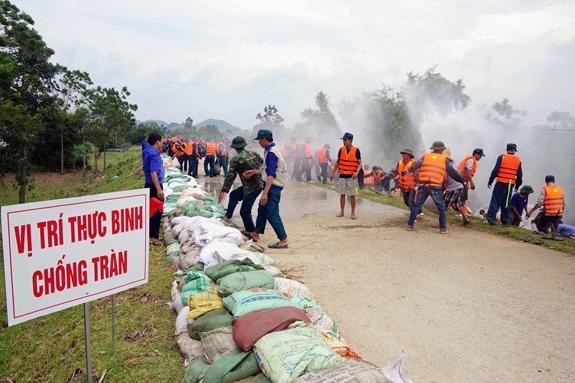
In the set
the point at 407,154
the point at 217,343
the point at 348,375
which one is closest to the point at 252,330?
the point at 217,343

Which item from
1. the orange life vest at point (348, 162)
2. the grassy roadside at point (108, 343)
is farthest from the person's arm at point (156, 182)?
the orange life vest at point (348, 162)

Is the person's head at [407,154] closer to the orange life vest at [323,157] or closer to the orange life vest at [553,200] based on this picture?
the orange life vest at [553,200]

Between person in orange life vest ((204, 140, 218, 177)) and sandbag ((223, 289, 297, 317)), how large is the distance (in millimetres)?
12549

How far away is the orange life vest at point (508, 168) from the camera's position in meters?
7.74

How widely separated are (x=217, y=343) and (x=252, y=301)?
14.9 inches

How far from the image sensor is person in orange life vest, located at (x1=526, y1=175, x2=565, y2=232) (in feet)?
28.9

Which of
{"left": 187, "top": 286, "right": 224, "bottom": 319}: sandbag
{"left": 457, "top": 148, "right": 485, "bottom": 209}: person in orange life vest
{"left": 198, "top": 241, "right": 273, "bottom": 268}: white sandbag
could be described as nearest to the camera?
{"left": 187, "top": 286, "right": 224, "bottom": 319}: sandbag

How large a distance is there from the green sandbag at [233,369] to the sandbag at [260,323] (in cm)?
6

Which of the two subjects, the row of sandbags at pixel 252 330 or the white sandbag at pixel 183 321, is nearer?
the row of sandbags at pixel 252 330

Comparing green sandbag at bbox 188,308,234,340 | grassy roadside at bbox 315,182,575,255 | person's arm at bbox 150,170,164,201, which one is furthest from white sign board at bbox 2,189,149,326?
grassy roadside at bbox 315,182,575,255

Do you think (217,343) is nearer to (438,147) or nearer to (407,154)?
(438,147)

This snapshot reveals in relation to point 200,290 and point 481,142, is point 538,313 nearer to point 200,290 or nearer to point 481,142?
point 200,290

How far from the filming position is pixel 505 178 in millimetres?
7875

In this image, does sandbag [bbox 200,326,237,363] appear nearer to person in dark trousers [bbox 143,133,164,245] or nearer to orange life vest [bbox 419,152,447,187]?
person in dark trousers [bbox 143,133,164,245]
